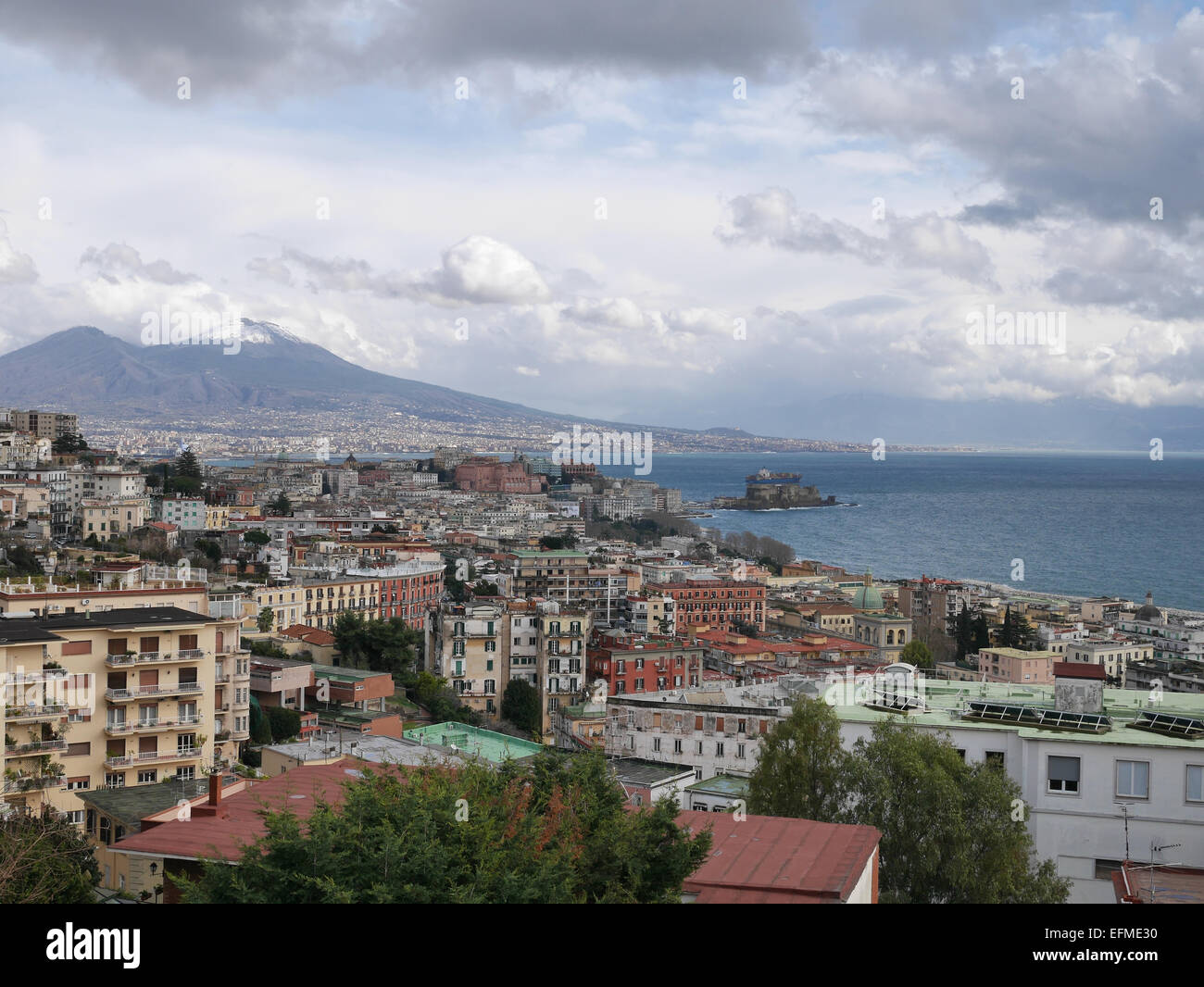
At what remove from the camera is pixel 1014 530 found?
A: 9325cm

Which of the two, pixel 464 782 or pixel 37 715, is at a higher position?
pixel 464 782

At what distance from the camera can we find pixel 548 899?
14.1 feet

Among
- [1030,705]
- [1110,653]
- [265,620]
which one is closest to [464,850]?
[1030,705]

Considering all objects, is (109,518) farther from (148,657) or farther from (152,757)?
(152,757)

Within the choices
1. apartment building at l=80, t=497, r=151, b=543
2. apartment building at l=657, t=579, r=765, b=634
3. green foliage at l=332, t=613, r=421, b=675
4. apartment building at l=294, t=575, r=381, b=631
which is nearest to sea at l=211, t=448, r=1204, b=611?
apartment building at l=657, t=579, r=765, b=634

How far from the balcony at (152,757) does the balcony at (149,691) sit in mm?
704

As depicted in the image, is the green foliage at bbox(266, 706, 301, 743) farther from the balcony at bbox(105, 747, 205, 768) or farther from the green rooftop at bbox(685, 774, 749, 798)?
the green rooftop at bbox(685, 774, 749, 798)

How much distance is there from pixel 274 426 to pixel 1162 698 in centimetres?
17496

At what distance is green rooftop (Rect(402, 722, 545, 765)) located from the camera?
46.5 feet

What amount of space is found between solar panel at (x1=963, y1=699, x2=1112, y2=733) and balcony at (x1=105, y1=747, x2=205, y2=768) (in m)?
9.53

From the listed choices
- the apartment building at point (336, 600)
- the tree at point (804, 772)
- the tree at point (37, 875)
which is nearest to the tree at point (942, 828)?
the tree at point (804, 772)
